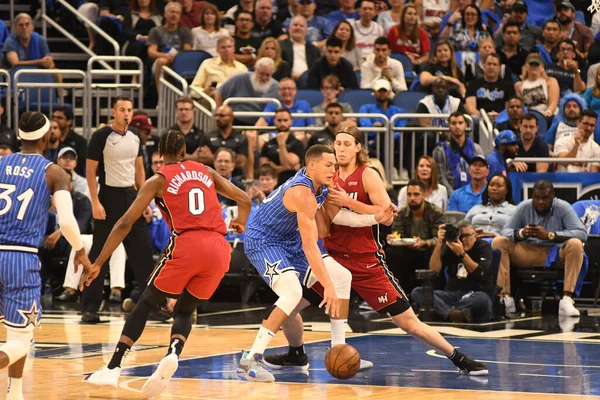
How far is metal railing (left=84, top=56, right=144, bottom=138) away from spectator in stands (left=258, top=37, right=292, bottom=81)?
6.06 feet

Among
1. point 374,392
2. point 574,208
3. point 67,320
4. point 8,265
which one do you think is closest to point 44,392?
point 8,265

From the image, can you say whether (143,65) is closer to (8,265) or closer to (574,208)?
(574,208)

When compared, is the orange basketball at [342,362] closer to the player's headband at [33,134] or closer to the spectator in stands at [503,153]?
the player's headband at [33,134]

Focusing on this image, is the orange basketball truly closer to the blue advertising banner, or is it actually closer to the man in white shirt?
the blue advertising banner

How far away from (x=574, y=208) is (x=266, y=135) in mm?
4428

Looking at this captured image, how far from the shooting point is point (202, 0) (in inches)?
795

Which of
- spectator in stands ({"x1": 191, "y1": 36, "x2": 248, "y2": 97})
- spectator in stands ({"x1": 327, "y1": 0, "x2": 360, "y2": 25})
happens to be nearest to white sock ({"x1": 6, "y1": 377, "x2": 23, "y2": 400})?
spectator in stands ({"x1": 191, "y1": 36, "x2": 248, "y2": 97})

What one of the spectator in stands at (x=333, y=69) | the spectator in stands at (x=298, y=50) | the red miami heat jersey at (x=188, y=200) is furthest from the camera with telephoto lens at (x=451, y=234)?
the spectator in stands at (x=298, y=50)

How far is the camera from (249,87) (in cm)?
1705

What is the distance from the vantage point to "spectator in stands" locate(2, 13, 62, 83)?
17.1 meters

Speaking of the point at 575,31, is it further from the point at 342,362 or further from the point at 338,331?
the point at 342,362

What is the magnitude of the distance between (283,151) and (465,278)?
359 cm

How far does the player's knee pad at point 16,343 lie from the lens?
735cm

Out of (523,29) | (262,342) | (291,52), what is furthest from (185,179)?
(523,29)
